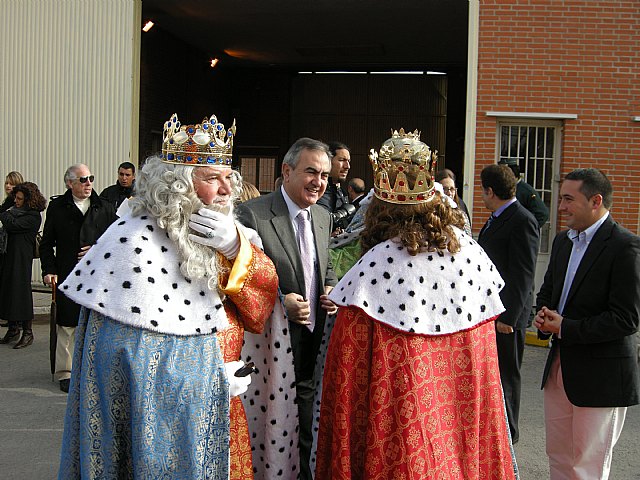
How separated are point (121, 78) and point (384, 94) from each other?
971cm

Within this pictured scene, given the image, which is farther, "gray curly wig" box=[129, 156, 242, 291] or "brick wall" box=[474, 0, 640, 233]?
"brick wall" box=[474, 0, 640, 233]

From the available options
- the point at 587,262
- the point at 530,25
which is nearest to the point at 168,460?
the point at 587,262

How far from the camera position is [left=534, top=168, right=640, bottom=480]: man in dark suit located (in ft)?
12.0

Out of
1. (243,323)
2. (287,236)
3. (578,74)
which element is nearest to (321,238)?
(287,236)

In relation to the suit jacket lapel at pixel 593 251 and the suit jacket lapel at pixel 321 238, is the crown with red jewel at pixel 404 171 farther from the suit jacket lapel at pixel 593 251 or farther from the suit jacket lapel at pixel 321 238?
the suit jacket lapel at pixel 593 251

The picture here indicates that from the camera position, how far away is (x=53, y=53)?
36.5 ft

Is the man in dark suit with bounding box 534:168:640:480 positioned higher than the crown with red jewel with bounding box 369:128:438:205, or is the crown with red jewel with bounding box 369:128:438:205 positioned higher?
the crown with red jewel with bounding box 369:128:438:205

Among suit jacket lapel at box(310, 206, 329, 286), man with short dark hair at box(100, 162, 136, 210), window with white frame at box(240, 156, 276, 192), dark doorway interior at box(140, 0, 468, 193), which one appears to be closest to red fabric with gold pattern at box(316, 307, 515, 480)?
suit jacket lapel at box(310, 206, 329, 286)

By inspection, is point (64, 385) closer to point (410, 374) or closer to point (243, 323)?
point (243, 323)

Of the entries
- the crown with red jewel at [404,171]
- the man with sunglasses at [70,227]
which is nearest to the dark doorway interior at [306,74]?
the man with sunglasses at [70,227]

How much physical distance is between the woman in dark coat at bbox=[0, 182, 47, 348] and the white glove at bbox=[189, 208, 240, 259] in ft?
20.5

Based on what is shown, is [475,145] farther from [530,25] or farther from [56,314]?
[56,314]

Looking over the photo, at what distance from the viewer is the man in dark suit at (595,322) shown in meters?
3.66

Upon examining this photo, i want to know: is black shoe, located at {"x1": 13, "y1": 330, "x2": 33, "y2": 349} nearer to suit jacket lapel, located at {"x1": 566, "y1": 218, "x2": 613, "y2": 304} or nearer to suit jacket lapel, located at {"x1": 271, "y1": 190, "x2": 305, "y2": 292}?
suit jacket lapel, located at {"x1": 271, "y1": 190, "x2": 305, "y2": 292}
